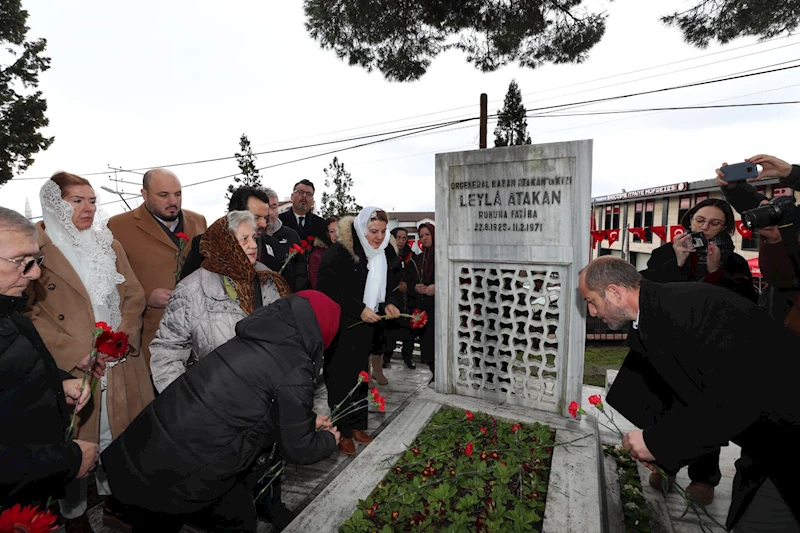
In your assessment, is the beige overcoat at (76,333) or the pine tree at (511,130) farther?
the pine tree at (511,130)

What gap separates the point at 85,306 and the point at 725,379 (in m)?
3.42

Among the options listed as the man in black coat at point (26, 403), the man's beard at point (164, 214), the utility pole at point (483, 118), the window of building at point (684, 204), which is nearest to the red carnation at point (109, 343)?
the man in black coat at point (26, 403)

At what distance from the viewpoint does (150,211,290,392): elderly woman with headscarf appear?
226 centimetres

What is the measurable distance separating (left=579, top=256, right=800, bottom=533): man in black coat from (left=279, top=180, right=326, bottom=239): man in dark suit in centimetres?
432

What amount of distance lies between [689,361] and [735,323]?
0.24 m

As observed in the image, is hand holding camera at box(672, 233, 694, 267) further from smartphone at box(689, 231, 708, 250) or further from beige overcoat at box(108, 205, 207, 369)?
beige overcoat at box(108, 205, 207, 369)

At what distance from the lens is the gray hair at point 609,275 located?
1.93m

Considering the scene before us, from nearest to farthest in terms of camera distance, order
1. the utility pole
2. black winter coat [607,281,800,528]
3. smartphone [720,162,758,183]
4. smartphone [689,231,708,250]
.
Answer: black winter coat [607,281,800,528] < smartphone [720,162,758,183] < smartphone [689,231,708,250] < the utility pole

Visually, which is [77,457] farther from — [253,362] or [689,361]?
[689,361]

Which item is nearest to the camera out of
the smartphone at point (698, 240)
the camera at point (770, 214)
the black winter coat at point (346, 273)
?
the camera at point (770, 214)

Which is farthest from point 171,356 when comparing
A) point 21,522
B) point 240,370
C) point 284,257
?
point 284,257

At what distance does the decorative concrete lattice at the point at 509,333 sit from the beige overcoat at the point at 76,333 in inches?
111

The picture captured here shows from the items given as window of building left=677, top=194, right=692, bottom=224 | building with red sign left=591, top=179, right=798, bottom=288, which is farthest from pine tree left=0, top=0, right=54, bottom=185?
window of building left=677, top=194, right=692, bottom=224

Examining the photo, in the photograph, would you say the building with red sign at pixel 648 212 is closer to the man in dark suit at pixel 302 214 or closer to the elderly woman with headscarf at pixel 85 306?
the man in dark suit at pixel 302 214
